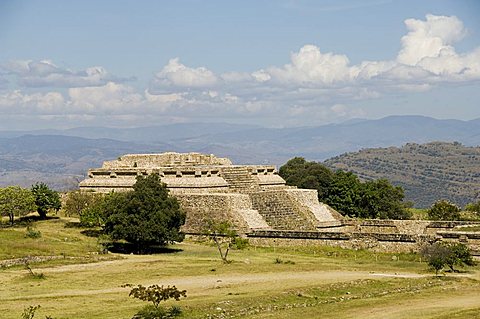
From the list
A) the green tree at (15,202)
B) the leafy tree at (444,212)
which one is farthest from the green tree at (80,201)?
the leafy tree at (444,212)

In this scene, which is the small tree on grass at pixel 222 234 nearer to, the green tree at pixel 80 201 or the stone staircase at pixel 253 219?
the stone staircase at pixel 253 219

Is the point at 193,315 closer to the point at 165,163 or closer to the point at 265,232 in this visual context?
the point at 265,232

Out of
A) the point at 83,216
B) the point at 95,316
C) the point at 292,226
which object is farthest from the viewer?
the point at 292,226

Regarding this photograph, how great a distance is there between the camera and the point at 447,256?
42625 millimetres

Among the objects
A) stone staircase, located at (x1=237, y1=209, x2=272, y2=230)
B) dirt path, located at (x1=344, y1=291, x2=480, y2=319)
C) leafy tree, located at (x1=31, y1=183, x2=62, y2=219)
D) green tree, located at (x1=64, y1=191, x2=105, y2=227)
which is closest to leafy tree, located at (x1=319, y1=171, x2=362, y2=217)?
stone staircase, located at (x1=237, y1=209, x2=272, y2=230)

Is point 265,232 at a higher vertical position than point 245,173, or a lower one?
lower

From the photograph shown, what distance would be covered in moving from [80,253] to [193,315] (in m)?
18.0

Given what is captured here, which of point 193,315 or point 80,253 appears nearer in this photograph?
point 193,315

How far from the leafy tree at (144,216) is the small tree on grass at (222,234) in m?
1.99

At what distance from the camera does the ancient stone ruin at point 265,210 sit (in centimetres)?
5225

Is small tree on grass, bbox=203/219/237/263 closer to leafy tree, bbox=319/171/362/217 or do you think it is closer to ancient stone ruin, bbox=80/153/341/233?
ancient stone ruin, bbox=80/153/341/233

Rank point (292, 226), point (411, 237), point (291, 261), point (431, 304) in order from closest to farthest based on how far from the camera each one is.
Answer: point (431, 304), point (291, 261), point (411, 237), point (292, 226)

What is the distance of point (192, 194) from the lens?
59281 millimetres

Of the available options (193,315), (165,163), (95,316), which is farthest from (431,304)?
(165,163)
